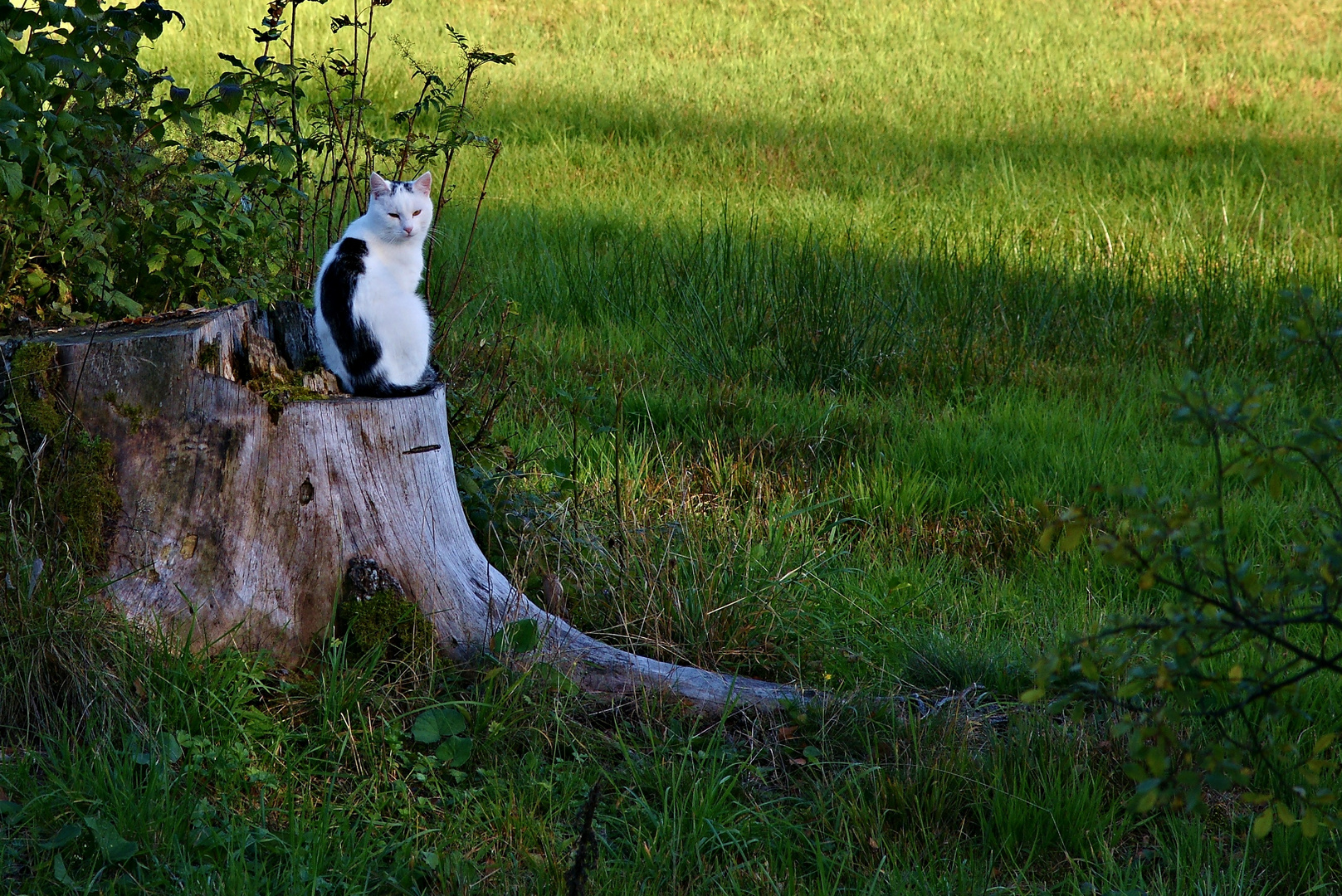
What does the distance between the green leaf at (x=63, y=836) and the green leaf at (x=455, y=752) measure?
742 millimetres

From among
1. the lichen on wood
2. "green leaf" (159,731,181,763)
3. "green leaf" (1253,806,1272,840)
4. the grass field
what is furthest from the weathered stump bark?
"green leaf" (1253,806,1272,840)

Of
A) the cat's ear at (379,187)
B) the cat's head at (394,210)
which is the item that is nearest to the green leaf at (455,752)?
the cat's head at (394,210)

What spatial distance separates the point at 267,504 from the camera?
2785 mm

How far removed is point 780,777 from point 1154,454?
265 cm

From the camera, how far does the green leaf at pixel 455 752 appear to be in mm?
2584

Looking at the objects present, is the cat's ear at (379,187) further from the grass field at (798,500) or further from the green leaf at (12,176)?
the green leaf at (12,176)

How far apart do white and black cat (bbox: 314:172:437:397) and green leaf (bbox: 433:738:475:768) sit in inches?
39.7

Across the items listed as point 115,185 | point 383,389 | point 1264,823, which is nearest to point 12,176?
point 115,185

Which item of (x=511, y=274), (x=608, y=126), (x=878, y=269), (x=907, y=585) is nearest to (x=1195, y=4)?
(x=608, y=126)

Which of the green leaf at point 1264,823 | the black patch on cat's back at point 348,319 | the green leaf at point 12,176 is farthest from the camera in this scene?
the black patch on cat's back at point 348,319

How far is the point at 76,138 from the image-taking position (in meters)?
3.38

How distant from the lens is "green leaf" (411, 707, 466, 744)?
261 cm

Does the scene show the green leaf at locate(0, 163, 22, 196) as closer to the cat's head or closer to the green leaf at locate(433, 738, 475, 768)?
the cat's head

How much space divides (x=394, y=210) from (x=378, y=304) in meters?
0.37
